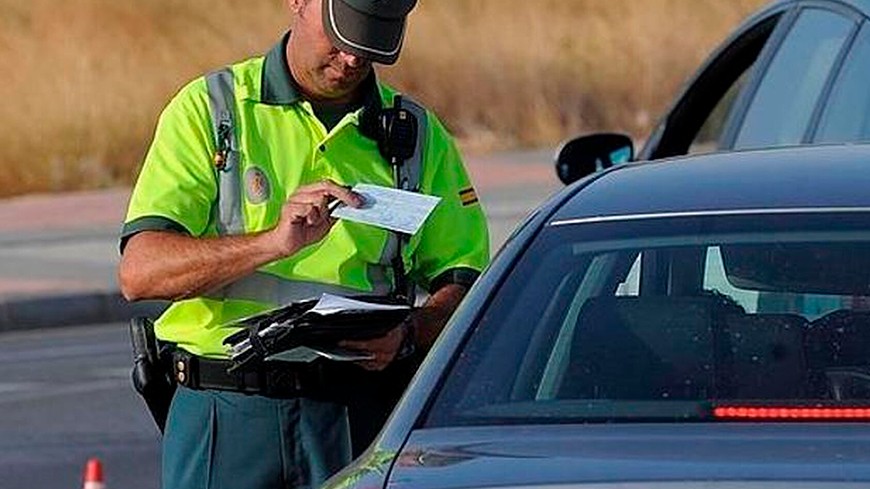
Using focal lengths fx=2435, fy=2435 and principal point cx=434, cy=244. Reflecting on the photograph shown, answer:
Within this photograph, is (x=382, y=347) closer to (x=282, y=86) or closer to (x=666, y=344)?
(x=282, y=86)

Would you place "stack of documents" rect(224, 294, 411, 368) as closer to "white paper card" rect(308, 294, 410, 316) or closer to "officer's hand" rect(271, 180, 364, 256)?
"white paper card" rect(308, 294, 410, 316)

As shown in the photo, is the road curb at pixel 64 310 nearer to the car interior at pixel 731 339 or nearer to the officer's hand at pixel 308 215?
the officer's hand at pixel 308 215

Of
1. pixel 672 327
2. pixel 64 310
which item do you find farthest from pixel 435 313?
pixel 64 310

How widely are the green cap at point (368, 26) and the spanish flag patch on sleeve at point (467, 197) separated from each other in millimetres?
333

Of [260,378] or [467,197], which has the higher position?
[467,197]

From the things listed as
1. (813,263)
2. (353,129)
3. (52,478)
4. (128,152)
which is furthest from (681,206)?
A: (128,152)

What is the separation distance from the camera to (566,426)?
3.51 meters

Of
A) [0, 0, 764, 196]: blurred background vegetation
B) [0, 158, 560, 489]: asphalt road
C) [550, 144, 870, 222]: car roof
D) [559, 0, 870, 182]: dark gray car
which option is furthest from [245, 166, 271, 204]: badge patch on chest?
[0, 0, 764, 196]: blurred background vegetation

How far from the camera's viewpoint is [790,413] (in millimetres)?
3494

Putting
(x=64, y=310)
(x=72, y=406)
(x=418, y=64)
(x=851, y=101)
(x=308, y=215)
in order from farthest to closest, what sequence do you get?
(x=418, y=64), (x=64, y=310), (x=72, y=406), (x=851, y=101), (x=308, y=215)

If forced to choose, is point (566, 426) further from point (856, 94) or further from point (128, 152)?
point (128, 152)

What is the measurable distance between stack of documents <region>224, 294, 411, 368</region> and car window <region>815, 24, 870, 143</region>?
1.90 metres

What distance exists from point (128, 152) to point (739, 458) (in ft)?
69.5

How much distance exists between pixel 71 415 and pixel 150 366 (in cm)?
633
